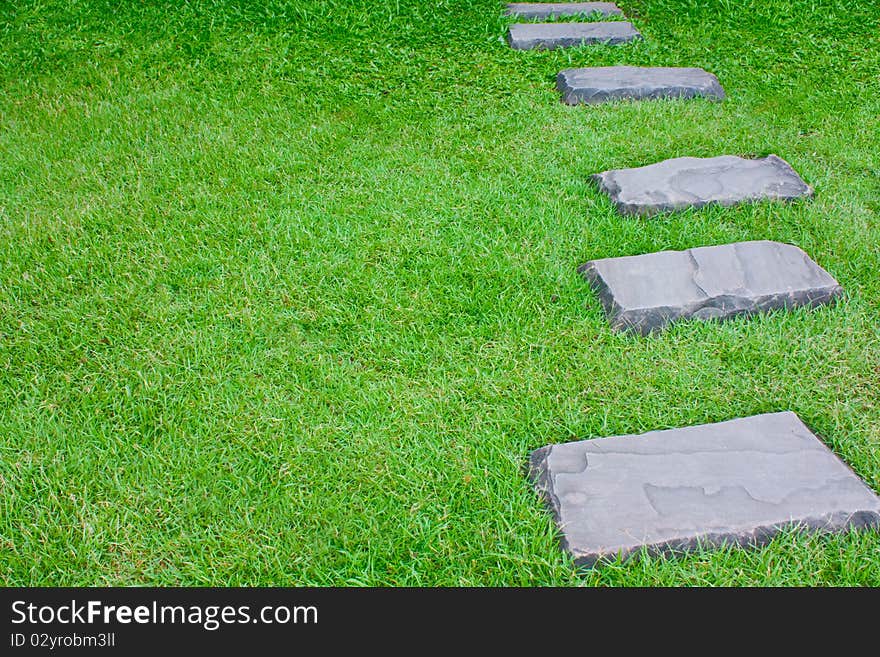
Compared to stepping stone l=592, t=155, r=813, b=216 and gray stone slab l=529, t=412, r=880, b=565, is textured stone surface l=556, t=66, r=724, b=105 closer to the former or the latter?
stepping stone l=592, t=155, r=813, b=216

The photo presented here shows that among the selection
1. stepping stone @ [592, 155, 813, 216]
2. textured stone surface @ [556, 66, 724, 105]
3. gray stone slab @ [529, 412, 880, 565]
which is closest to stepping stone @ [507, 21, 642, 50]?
textured stone surface @ [556, 66, 724, 105]

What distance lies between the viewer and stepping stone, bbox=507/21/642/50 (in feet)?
17.2

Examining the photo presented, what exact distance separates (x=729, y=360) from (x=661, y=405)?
38 cm

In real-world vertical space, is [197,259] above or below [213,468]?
above

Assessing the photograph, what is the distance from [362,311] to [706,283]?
54.5 inches

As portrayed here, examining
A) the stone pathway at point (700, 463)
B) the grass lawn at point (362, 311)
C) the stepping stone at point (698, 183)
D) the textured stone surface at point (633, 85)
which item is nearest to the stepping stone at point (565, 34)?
the grass lawn at point (362, 311)

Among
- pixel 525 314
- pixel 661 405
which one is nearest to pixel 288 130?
pixel 525 314

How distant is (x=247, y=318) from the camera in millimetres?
2688

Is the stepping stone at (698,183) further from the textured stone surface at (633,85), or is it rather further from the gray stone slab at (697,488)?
the gray stone slab at (697,488)

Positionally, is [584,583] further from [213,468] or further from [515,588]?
[213,468]

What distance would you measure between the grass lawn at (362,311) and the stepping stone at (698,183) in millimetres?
109

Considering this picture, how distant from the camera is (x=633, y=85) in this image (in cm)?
451

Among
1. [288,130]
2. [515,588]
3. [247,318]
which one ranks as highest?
[288,130]

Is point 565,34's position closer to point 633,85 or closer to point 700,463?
point 633,85
